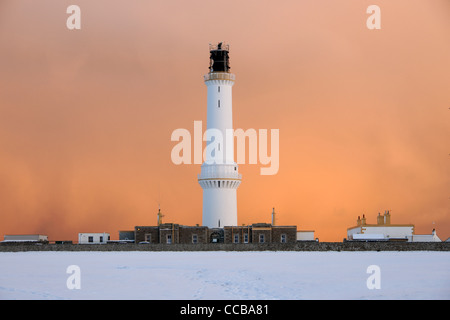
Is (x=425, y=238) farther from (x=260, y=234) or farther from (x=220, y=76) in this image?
(x=220, y=76)

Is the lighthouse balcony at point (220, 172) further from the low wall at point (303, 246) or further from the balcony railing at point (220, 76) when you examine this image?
the balcony railing at point (220, 76)

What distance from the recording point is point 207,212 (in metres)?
82.4

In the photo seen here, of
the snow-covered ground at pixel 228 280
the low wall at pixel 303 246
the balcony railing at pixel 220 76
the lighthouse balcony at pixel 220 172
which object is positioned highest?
the balcony railing at pixel 220 76

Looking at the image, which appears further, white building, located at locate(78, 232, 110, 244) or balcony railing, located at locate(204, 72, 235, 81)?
white building, located at locate(78, 232, 110, 244)

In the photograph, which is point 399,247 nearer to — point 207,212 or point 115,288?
point 207,212

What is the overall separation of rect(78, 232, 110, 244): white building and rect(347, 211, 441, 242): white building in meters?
27.3

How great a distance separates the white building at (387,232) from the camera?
83700mm

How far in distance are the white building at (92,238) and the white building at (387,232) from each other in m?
27.3

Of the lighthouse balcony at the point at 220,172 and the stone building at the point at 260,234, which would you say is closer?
the stone building at the point at 260,234

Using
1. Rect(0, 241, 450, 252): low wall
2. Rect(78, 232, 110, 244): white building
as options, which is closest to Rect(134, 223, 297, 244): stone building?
Rect(0, 241, 450, 252): low wall

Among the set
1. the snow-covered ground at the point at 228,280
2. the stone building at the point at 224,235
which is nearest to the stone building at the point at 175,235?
the stone building at the point at 224,235

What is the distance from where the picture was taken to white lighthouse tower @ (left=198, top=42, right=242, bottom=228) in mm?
80875

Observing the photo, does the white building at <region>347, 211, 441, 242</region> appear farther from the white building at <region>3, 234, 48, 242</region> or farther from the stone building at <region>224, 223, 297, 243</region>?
the white building at <region>3, 234, 48, 242</region>
